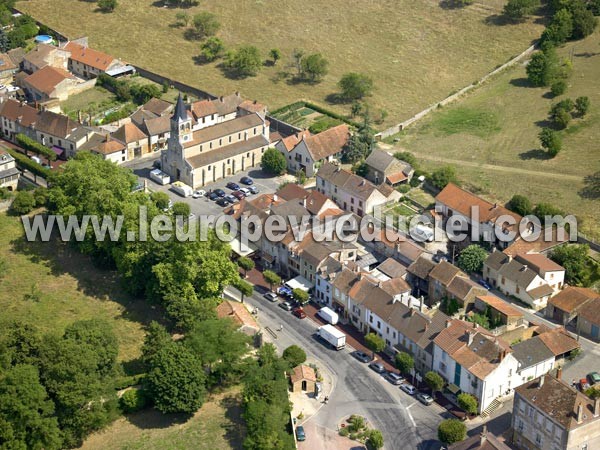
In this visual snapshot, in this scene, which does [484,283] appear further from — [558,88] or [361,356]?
[558,88]

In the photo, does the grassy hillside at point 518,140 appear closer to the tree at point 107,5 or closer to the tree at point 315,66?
the tree at point 315,66

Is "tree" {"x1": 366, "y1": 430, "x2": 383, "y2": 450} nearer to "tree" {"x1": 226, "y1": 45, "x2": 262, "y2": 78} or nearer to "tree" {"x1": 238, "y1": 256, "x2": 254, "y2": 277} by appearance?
"tree" {"x1": 238, "y1": 256, "x2": 254, "y2": 277}

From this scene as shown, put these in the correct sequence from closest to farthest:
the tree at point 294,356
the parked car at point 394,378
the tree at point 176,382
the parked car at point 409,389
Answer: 1. the tree at point 176,382
2. the parked car at point 409,389
3. the tree at point 294,356
4. the parked car at point 394,378

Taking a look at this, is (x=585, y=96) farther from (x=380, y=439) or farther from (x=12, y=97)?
(x=12, y=97)

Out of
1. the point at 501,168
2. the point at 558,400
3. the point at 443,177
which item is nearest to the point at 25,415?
the point at 558,400

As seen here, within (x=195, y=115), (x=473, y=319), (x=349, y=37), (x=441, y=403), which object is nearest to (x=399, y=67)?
(x=349, y=37)

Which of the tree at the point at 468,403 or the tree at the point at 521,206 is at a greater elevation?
the tree at the point at 521,206

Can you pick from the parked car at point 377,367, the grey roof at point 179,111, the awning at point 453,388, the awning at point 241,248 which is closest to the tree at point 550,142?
the awning at point 241,248
